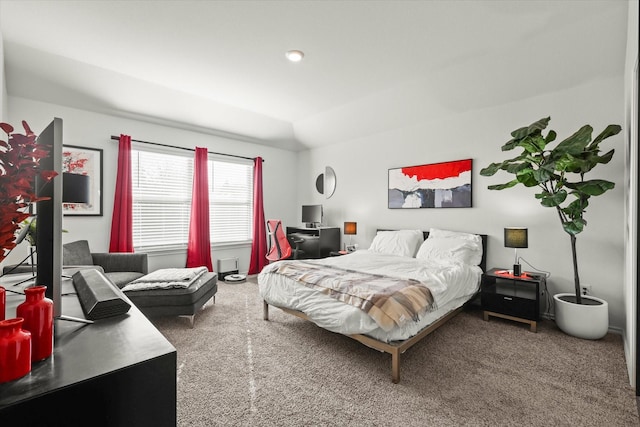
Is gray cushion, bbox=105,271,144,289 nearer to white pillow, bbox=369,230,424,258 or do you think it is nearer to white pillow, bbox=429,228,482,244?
white pillow, bbox=369,230,424,258

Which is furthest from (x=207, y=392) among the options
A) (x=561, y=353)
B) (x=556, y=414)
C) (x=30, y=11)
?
(x=30, y=11)

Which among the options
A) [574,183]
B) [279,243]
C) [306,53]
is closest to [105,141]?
[279,243]

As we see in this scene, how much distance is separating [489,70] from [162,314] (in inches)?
172

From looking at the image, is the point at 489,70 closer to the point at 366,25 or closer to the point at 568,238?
the point at 366,25

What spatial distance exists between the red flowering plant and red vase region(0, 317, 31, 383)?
0.20 meters

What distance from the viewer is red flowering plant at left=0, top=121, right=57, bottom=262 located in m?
0.77

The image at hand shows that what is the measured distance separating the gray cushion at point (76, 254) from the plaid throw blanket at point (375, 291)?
229 cm

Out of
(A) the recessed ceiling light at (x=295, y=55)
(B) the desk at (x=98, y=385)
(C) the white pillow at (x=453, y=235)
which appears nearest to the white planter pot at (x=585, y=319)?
(C) the white pillow at (x=453, y=235)

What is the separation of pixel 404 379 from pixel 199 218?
12.9 feet

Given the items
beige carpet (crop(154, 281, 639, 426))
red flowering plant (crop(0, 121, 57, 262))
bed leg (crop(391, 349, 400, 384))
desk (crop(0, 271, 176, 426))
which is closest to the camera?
desk (crop(0, 271, 176, 426))

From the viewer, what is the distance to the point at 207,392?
200cm

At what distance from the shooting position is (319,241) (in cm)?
513

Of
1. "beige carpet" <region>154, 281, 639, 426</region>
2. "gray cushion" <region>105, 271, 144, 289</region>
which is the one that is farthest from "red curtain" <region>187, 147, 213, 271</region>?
"beige carpet" <region>154, 281, 639, 426</region>

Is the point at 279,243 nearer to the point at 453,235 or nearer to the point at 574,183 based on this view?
the point at 453,235
